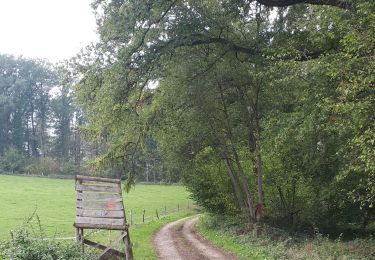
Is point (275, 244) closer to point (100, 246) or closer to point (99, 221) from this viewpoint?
point (100, 246)

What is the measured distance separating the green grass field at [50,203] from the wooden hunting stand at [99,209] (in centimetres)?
1575

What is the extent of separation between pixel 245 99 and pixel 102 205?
39.0 ft

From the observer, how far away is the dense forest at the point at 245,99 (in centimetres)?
1226

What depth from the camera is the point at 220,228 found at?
1019 inches

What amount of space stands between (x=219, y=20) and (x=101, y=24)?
5.03 metres

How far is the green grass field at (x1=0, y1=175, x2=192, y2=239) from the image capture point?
113ft

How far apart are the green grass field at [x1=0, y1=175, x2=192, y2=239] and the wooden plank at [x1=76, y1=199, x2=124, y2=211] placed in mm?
15763

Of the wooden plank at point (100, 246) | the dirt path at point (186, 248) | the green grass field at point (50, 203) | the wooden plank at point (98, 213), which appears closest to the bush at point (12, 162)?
the green grass field at point (50, 203)

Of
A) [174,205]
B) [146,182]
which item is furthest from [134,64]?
[146,182]

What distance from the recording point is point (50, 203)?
50.3m

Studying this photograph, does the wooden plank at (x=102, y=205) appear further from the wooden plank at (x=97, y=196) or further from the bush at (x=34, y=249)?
the bush at (x=34, y=249)

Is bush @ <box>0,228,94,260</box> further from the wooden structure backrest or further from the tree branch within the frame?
the tree branch

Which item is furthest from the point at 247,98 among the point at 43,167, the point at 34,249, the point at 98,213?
the point at 43,167

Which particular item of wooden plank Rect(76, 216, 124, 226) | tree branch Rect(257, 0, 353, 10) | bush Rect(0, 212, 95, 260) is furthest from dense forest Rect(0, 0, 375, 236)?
bush Rect(0, 212, 95, 260)
